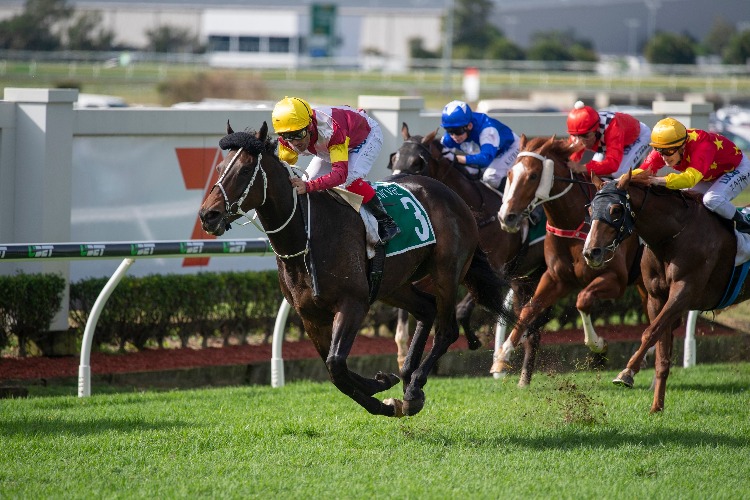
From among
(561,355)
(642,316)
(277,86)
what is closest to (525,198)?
(561,355)

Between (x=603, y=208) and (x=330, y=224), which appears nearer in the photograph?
(x=330, y=224)

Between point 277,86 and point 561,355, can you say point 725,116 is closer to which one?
point 277,86

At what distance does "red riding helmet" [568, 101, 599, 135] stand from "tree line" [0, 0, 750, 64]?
140ft

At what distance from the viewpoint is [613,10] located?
74188 mm

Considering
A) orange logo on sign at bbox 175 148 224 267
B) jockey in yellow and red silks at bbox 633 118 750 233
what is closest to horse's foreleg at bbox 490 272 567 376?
jockey in yellow and red silks at bbox 633 118 750 233

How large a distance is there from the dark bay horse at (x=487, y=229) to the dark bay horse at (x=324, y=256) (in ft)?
5.30

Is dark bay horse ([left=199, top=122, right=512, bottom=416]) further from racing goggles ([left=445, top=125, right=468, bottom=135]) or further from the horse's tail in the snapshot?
racing goggles ([left=445, top=125, right=468, bottom=135])

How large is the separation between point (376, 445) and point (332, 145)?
164 cm

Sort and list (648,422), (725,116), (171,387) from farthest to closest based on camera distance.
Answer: (725,116) → (171,387) → (648,422)

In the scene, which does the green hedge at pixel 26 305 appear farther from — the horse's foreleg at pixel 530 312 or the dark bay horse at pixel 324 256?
the horse's foreleg at pixel 530 312

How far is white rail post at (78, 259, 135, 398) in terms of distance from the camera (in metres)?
7.21

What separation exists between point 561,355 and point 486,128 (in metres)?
2.18

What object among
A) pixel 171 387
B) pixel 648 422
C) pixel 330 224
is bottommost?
pixel 171 387

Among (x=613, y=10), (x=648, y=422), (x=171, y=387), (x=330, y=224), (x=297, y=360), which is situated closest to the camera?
(x=330, y=224)
